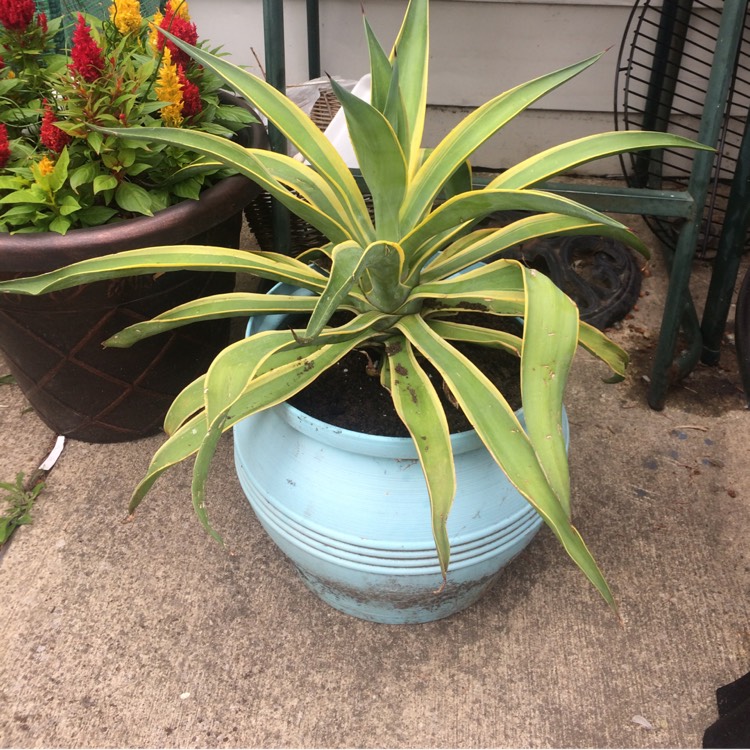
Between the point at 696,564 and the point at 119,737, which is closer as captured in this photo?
the point at 119,737

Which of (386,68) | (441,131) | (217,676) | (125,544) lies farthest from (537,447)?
(441,131)

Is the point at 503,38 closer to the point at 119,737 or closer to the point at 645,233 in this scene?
the point at 645,233

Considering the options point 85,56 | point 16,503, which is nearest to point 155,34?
point 85,56

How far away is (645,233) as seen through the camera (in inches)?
102

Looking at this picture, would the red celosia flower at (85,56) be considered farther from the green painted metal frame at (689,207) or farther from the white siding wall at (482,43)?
the white siding wall at (482,43)

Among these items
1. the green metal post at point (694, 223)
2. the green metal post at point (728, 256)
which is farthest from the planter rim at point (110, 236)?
the green metal post at point (728, 256)

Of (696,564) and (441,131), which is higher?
(441,131)

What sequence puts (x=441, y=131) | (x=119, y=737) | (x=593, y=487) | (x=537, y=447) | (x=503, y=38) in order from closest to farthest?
(x=537, y=447), (x=119, y=737), (x=593, y=487), (x=503, y=38), (x=441, y=131)

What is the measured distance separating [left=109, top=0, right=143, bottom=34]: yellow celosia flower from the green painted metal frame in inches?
11.1

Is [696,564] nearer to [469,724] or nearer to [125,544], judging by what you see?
[469,724]

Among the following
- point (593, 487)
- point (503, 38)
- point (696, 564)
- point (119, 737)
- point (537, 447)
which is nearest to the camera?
point (537, 447)

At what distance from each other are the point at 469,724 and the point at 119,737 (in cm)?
63

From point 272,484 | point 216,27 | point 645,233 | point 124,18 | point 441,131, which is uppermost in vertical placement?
point 124,18

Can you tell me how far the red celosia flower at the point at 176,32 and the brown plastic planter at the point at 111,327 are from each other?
241 millimetres
